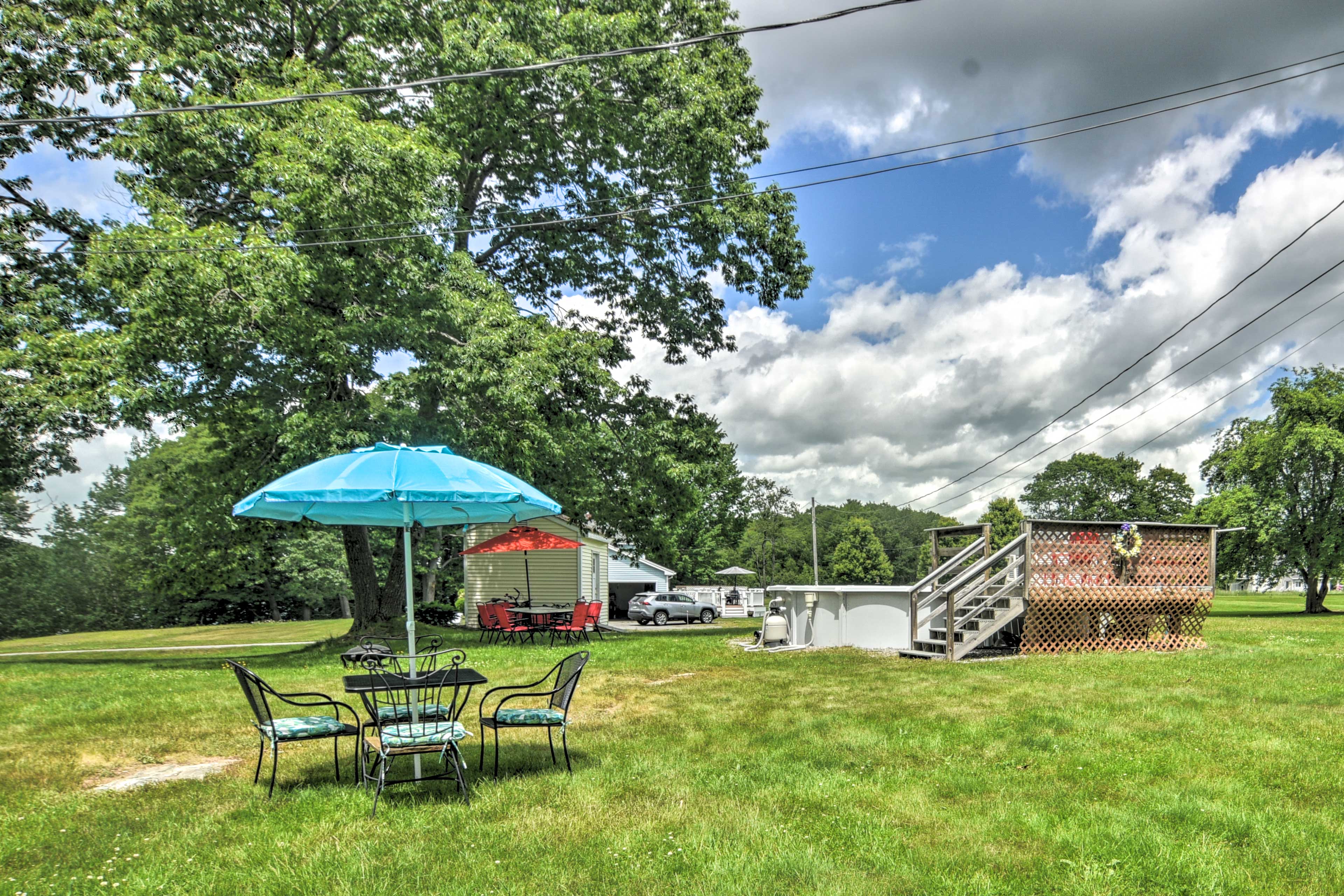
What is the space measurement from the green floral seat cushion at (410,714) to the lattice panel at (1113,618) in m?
9.31

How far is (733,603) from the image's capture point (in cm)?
3984

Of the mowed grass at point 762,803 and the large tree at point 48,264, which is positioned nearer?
the mowed grass at point 762,803

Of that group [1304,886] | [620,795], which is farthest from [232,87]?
[1304,886]

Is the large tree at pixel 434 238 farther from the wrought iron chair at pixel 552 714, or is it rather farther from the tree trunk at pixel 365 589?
the wrought iron chair at pixel 552 714

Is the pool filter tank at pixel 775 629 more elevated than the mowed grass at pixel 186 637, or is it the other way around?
the pool filter tank at pixel 775 629

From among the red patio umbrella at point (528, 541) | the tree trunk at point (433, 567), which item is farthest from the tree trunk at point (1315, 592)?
the tree trunk at point (433, 567)

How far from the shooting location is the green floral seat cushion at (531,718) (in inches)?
209

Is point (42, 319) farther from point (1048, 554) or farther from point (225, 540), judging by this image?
point (1048, 554)

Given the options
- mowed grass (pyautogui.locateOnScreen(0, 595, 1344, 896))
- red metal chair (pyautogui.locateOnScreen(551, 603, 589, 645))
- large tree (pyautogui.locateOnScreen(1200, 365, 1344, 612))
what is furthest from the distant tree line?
mowed grass (pyautogui.locateOnScreen(0, 595, 1344, 896))

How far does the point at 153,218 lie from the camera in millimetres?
12320

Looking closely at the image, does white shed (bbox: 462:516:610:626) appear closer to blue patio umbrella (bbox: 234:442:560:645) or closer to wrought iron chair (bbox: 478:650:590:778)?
blue patio umbrella (bbox: 234:442:560:645)

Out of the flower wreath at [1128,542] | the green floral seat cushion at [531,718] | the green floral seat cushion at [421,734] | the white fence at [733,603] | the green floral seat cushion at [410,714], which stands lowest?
the white fence at [733,603]

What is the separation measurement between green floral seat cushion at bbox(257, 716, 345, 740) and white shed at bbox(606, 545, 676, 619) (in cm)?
3223

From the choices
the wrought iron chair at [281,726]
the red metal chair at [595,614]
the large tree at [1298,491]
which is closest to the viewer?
the wrought iron chair at [281,726]
